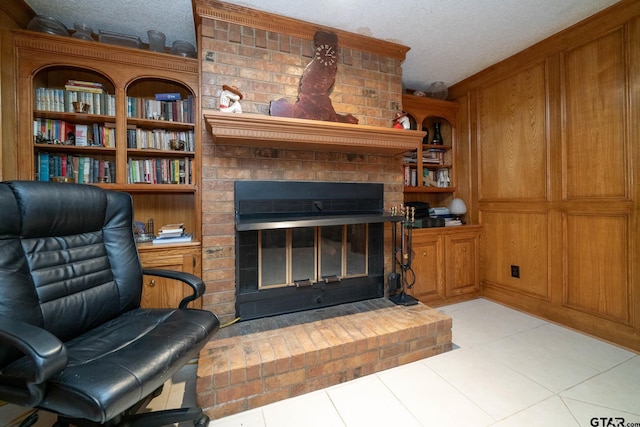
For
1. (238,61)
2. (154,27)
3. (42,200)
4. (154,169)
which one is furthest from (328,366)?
(154,27)

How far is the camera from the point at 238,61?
190 cm

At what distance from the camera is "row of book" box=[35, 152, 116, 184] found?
1828mm

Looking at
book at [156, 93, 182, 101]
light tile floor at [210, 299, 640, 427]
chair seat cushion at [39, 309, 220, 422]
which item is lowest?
light tile floor at [210, 299, 640, 427]

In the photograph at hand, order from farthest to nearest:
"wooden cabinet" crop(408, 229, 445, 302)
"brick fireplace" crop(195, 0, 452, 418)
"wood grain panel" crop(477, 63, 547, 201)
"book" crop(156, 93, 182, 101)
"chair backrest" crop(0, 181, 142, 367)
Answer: "wooden cabinet" crop(408, 229, 445, 302)
"wood grain panel" crop(477, 63, 547, 201)
"book" crop(156, 93, 182, 101)
"brick fireplace" crop(195, 0, 452, 418)
"chair backrest" crop(0, 181, 142, 367)

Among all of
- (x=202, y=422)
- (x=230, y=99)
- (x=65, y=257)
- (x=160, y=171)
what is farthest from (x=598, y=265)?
(x=160, y=171)

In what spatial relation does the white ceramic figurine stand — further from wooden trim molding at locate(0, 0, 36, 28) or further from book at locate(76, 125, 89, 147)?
wooden trim molding at locate(0, 0, 36, 28)

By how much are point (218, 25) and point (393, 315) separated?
2.48 m

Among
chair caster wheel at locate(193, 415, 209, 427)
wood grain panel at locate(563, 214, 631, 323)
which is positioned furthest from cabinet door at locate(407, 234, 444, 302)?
chair caster wheel at locate(193, 415, 209, 427)

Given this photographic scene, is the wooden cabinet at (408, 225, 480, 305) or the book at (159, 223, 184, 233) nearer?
the book at (159, 223, 184, 233)

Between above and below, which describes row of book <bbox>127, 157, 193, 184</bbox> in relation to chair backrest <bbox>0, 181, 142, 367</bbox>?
above

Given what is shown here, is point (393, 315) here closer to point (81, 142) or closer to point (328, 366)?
point (328, 366)

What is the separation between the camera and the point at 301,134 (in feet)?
5.84

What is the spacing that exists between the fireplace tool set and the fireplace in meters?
0.11

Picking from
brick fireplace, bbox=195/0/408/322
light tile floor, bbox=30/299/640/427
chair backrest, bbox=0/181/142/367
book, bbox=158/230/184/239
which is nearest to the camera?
chair backrest, bbox=0/181/142/367
